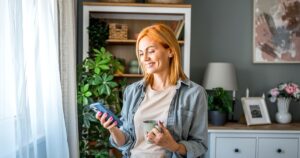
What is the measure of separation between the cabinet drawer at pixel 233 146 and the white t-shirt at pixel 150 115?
4.79ft

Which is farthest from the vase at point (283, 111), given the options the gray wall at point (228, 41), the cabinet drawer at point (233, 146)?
the cabinet drawer at point (233, 146)

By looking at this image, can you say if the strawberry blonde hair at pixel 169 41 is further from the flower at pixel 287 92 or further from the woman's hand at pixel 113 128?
the flower at pixel 287 92

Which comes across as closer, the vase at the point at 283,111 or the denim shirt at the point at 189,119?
the denim shirt at the point at 189,119

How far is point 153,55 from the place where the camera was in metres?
1.20

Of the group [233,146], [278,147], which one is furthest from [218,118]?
[278,147]

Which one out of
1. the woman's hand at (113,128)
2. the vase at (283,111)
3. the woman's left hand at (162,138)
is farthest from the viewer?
the vase at (283,111)

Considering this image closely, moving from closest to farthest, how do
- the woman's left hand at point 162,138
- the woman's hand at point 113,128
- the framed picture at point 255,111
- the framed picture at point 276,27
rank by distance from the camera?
the woman's left hand at point 162,138, the woman's hand at point 113,128, the framed picture at point 255,111, the framed picture at point 276,27

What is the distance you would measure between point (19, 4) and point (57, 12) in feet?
2.05

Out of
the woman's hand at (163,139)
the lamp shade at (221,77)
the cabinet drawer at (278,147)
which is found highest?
the lamp shade at (221,77)

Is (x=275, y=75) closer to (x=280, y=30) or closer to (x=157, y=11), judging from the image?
(x=280, y=30)

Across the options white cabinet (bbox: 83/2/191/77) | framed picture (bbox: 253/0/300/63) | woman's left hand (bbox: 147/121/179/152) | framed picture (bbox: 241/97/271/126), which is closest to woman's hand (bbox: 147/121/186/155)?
woman's left hand (bbox: 147/121/179/152)

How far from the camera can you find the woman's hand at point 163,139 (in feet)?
3.50

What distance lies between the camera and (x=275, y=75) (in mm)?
3090

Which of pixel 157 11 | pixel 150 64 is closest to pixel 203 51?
pixel 157 11
